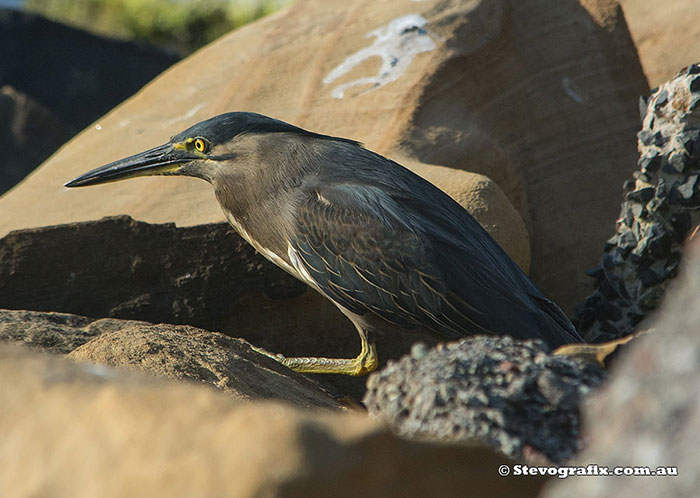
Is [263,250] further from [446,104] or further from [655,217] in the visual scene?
[655,217]

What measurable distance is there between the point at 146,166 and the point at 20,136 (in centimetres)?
351

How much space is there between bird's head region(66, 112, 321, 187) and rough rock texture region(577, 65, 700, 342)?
5.15 ft

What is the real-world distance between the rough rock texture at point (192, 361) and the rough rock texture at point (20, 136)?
14.3 ft

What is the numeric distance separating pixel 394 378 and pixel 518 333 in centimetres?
165

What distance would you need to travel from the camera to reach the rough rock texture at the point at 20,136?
6816mm

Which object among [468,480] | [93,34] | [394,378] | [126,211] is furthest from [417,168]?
[93,34]

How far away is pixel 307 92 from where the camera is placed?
4.89 m

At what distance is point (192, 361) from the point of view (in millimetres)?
2613

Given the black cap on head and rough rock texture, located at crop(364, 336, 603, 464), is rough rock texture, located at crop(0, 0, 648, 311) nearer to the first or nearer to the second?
the black cap on head

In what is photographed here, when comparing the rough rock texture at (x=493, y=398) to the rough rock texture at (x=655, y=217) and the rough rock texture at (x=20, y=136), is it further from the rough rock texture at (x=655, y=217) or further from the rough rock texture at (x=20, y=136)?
the rough rock texture at (x=20, y=136)

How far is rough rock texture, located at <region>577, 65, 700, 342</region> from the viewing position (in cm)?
388

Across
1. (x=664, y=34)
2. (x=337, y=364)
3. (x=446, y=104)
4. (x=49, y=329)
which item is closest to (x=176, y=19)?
(x=446, y=104)

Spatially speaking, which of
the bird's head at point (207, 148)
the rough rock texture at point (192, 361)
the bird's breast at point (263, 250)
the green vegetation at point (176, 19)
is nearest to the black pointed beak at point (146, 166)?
the bird's head at point (207, 148)

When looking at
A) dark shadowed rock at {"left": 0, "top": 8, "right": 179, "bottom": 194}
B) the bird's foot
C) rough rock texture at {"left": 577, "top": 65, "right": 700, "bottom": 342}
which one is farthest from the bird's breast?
dark shadowed rock at {"left": 0, "top": 8, "right": 179, "bottom": 194}
